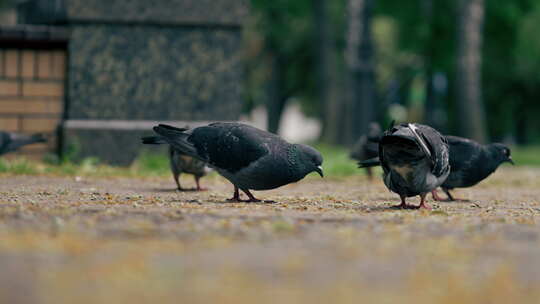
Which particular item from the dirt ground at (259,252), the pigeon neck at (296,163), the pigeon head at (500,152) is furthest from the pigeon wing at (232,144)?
the pigeon head at (500,152)

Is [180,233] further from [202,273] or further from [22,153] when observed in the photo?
[22,153]

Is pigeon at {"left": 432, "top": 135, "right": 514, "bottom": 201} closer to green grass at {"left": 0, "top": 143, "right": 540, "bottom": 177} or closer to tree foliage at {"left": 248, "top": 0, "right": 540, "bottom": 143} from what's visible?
green grass at {"left": 0, "top": 143, "right": 540, "bottom": 177}

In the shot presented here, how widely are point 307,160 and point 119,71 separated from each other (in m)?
8.44

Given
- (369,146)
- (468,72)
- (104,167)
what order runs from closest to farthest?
(369,146), (104,167), (468,72)

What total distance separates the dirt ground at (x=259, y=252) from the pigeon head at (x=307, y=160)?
417mm

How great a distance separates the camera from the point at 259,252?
22.0ft

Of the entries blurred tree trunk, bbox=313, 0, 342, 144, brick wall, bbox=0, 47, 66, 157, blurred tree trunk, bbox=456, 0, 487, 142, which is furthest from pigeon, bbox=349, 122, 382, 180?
blurred tree trunk, bbox=313, 0, 342, 144

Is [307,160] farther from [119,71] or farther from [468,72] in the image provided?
[468,72]

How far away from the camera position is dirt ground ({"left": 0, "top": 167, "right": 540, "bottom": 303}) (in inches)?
210

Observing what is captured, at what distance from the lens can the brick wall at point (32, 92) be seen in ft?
59.1

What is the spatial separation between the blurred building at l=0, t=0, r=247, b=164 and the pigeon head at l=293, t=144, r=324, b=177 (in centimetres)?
744

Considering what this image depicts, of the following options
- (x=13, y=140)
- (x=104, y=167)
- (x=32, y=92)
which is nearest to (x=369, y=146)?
(x=104, y=167)

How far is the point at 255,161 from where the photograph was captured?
10.9 m

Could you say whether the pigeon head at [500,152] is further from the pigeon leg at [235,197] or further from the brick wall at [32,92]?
the brick wall at [32,92]
